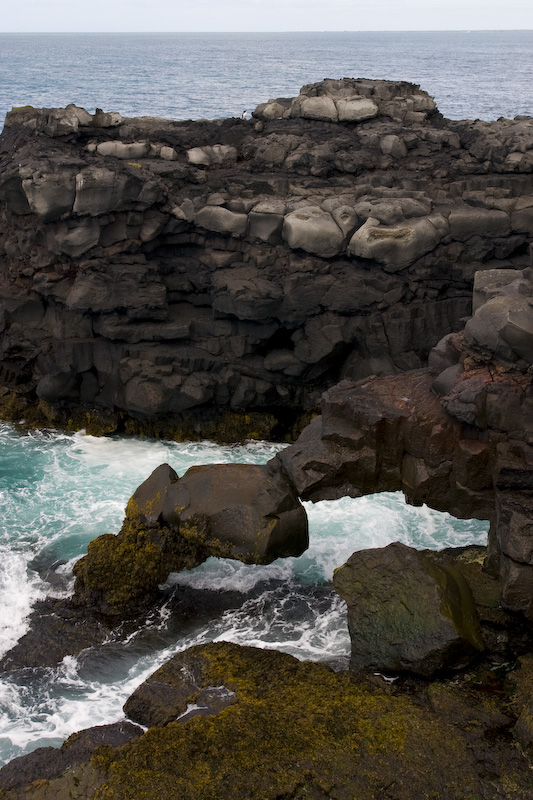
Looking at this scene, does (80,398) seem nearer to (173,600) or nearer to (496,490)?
(173,600)

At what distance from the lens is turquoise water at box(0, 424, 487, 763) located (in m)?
16.8

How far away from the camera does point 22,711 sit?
16.4 metres

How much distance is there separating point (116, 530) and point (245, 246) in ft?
37.5

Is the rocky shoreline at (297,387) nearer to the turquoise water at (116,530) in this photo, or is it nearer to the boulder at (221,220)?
the boulder at (221,220)

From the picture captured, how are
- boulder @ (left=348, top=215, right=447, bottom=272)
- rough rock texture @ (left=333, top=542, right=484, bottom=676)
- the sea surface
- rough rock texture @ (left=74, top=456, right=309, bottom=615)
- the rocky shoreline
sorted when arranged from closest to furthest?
the rocky shoreline, rough rock texture @ (left=333, top=542, right=484, bottom=676), rough rock texture @ (left=74, top=456, right=309, bottom=615), boulder @ (left=348, top=215, right=447, bottom=272), the sea surface

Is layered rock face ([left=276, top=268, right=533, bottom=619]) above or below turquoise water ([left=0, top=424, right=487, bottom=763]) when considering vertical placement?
above

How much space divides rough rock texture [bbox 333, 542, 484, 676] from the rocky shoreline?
55 mm

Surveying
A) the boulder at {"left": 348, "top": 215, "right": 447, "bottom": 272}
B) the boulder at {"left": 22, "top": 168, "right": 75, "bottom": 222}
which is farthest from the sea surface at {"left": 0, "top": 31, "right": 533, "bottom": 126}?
the boulder at {"left": 348, "top": 215, "right": 447, "bottom": 272}

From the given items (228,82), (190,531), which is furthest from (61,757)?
(228,82)

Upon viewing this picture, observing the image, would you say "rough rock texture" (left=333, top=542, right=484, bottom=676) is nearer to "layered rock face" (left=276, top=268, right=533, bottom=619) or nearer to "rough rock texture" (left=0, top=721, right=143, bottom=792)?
"layered rock face" (left=276, top=268, right=533, bottom=619)

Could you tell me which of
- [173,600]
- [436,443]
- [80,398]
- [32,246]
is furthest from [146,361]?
[436,443]

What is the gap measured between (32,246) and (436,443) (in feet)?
60.5

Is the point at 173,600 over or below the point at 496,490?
below

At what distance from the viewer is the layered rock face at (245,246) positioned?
89.2 feet
